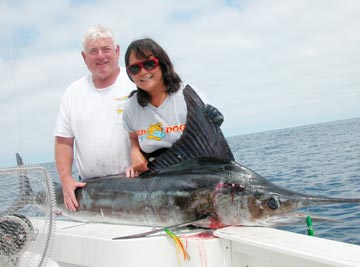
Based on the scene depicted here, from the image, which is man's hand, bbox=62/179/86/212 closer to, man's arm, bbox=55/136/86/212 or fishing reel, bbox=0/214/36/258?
man's arm, bbox=55/136/86/212

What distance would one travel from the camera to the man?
11.4ft

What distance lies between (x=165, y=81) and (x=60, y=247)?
1.42 meters

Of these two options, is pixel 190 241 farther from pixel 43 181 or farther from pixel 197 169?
pixel 43 181

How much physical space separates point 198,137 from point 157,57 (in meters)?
0.69

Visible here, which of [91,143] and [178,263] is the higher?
[91,143]

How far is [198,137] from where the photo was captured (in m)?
2.78

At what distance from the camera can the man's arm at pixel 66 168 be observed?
3336mm

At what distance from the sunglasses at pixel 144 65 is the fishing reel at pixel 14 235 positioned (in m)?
1.33

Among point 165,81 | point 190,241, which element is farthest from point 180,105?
point 190,241

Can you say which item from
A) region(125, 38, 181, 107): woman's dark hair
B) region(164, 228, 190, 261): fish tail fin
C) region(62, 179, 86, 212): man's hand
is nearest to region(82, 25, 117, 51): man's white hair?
region(125, 38, 181, 107): woman's dark hair

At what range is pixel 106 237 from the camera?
2.47 meters

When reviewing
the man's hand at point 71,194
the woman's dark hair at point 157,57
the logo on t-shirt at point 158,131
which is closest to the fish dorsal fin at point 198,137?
the logo on t-shirt at point 158,131

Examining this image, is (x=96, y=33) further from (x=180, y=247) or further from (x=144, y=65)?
(x=180, y=247)

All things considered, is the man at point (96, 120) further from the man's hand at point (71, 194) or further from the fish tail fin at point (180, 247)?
the fish tail fin at point (180, 247)
